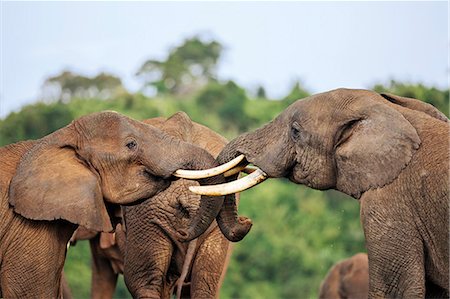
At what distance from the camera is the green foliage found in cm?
2289

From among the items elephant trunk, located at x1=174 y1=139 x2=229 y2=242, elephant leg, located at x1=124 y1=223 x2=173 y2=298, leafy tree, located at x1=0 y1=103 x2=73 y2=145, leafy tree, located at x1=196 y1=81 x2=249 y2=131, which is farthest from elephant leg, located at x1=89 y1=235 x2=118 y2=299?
leafy tree, located at x1=196 y1=81 x2=249 y2=131

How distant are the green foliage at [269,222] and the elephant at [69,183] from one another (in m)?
10.9

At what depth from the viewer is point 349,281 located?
13.3m

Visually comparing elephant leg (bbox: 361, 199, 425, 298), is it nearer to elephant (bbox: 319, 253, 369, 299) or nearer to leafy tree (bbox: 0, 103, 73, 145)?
elephant (bbox: 319, 253, 369, 299)

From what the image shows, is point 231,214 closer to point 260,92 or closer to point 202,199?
point 202,199

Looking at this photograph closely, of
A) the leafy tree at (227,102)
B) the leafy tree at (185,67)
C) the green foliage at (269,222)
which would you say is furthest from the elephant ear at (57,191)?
the leafy tree at (185,67)

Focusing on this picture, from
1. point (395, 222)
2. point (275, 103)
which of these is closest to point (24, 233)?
point (395, 222)

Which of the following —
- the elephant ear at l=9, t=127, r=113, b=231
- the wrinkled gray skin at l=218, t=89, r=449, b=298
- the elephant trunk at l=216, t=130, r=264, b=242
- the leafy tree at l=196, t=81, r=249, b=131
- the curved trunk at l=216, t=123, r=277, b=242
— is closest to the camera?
the wrinkled gray skin at l=218, t=89, r=449, b=298

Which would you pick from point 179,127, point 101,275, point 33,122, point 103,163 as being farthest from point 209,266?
point 33,122

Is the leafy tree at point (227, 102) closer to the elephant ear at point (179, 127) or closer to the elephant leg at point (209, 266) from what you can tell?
the elephant ear at point (179, 127)

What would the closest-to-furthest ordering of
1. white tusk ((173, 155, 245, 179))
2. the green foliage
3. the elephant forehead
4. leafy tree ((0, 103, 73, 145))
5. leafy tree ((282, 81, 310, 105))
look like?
white tusk ((173, 155, 245, 179)) → the elephant forehead → the green foliage → leafy tree ((0, 103, 73, 145)) → leafy tree ((282, 81, 310, 105))

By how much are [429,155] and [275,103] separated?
28.9m

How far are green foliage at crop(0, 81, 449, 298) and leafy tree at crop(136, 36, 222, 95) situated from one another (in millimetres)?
11312

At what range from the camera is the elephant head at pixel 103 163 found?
332 inches
